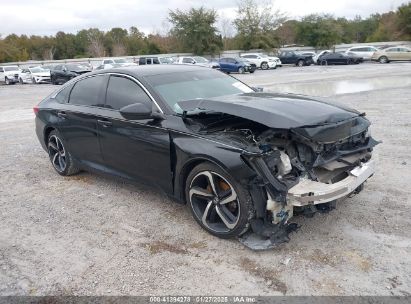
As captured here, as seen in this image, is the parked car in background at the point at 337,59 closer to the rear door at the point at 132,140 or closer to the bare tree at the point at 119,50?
the rear door at the point at 132,140

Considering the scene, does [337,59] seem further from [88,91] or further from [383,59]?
[88,91]

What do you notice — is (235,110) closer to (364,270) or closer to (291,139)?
(291,139)

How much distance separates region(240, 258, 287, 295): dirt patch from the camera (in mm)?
3086

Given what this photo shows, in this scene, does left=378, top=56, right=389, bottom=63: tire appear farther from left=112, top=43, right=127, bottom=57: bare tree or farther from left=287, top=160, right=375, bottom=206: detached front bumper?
left=112, top=43, right=127, bottom=57: bare tree

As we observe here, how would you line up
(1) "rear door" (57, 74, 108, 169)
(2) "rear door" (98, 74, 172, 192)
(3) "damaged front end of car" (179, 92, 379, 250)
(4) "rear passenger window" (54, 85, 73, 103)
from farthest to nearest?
1. (4) "rear passenger window" (54, 85, 73, 103)
2. (1) "rear door" (57, 74, 108, 169)
3. (2) "rear door" (98, 74, 172, 192)
4. (3) "damaged front end of car" (179, 92, 379, 250)

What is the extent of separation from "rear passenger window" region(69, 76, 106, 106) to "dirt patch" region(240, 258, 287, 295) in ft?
9.08

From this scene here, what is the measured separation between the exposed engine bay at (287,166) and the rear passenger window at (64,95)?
2587 mm

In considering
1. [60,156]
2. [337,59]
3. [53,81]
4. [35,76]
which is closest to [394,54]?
[337,59]

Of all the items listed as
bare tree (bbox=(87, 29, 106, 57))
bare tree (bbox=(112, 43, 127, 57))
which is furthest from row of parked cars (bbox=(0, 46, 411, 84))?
bare tree (bbox=(87, 29, 106, 57))

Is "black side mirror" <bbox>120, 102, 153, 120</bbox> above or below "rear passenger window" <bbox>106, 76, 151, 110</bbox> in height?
below

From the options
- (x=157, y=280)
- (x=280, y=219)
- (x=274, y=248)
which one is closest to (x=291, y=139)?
(x=280, y=219)

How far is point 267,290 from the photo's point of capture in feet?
10.0

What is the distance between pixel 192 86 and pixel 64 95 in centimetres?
222

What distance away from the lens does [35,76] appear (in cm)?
2966
